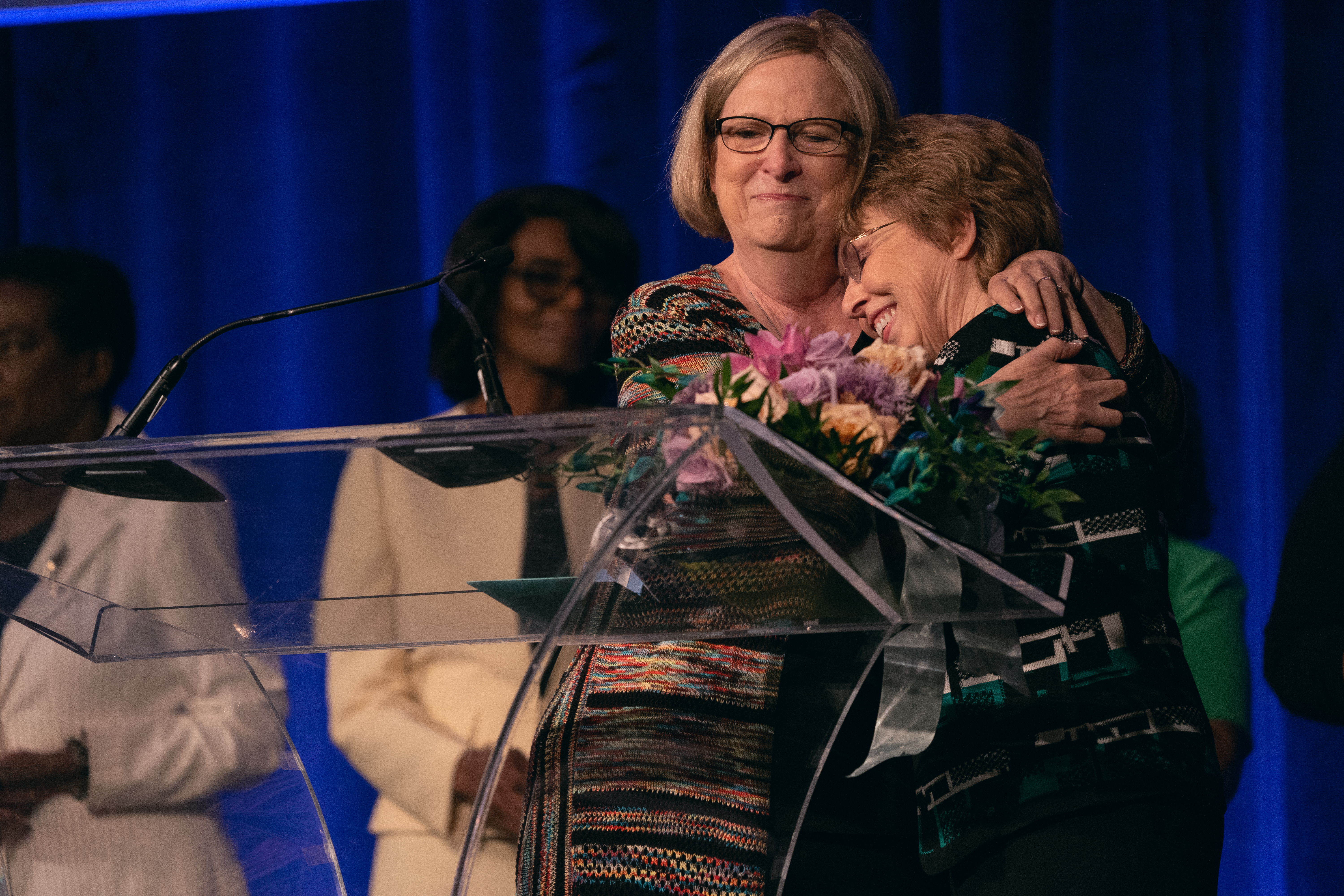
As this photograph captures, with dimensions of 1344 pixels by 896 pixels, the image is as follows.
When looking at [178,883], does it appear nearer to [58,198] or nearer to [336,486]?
[336,486]

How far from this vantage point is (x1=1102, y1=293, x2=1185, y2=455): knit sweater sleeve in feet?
4.93

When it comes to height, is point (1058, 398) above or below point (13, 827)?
above

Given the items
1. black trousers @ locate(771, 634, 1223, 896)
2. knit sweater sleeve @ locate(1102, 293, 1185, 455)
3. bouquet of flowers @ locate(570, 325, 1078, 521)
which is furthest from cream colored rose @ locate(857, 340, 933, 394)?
knit sweater sleeve @ locate(1102, 293, 1185, 455)

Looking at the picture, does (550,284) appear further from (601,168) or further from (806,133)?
(806,133)

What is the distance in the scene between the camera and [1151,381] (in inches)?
59.6

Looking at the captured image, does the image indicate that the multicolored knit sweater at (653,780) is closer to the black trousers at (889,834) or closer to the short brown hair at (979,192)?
the black trousers at (889,834)

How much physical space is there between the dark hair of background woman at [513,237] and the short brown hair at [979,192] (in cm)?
111

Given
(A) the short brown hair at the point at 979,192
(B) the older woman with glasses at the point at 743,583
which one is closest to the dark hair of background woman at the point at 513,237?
(B) the older woman with glasses at the point at 743,583

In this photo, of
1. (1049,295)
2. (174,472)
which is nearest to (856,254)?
(1049,295)

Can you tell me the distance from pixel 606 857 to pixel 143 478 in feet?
1.71

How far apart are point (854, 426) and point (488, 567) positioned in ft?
1.05

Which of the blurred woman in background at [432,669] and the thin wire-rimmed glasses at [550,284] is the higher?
the thin wire-rimmed glasses at [550,284]

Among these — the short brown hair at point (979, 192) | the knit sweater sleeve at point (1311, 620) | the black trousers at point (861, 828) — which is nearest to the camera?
the black trousers at point (861, 828)

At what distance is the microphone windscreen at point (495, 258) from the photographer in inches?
52.2
